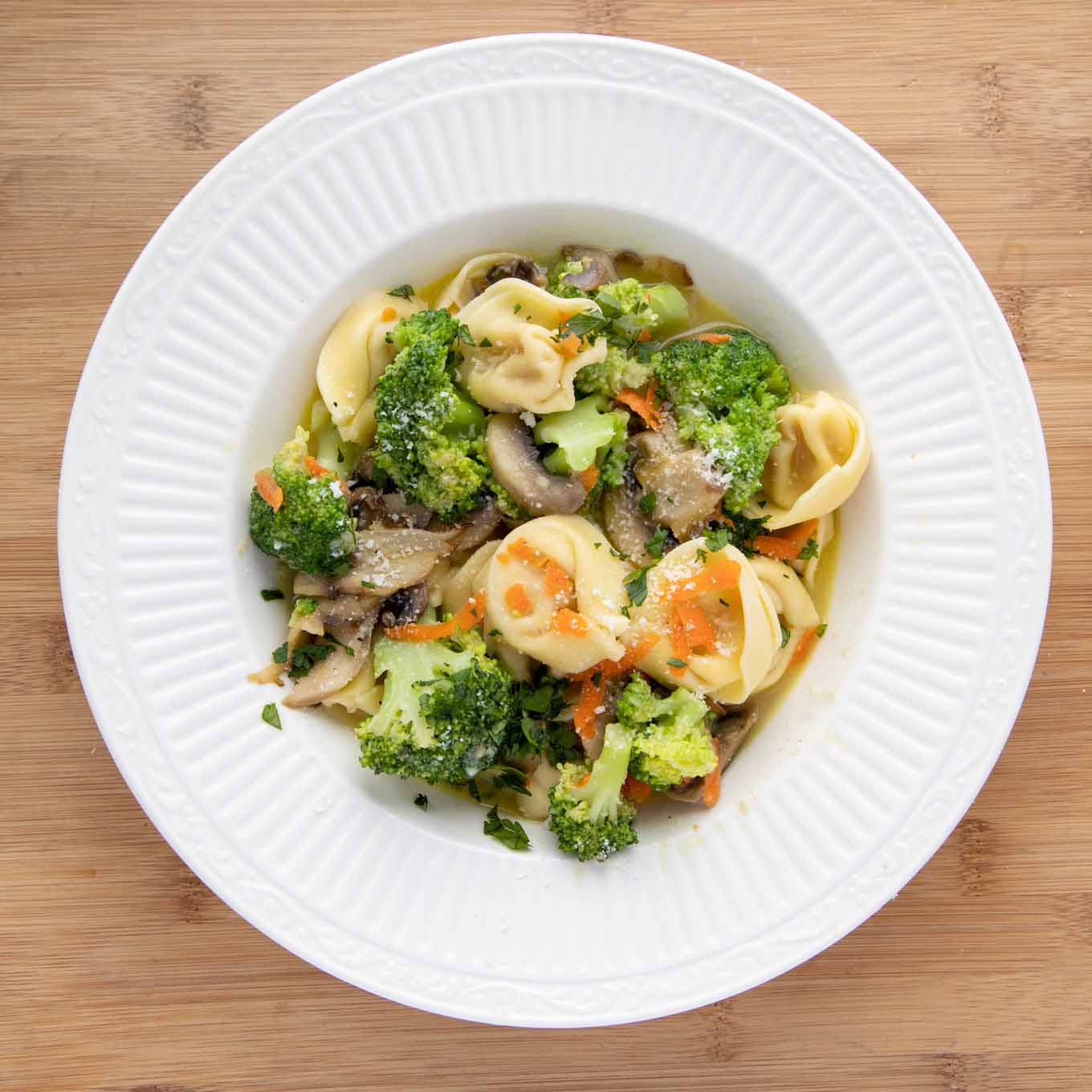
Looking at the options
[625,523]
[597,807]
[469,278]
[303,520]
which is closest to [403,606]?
[303,520]

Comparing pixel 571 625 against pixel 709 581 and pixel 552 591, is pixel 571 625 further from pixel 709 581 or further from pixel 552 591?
pixel 709 581

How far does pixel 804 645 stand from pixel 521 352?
1.63 metres

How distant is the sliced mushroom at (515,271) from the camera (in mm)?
3709

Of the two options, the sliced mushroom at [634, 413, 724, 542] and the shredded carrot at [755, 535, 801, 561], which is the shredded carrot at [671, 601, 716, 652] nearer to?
the sliced mushroom at [634, 413, 724, 542]

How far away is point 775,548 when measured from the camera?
3723mm

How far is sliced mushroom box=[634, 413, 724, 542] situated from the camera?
137 inches

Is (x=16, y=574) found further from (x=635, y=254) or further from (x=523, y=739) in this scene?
(x=635, y=254)

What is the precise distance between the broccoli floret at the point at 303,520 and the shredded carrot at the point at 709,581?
1.20 meters

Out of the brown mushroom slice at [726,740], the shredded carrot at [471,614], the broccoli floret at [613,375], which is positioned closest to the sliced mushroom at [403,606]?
the shredded carrot at [471,614]

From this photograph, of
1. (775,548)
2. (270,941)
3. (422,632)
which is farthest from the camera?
(270,941)

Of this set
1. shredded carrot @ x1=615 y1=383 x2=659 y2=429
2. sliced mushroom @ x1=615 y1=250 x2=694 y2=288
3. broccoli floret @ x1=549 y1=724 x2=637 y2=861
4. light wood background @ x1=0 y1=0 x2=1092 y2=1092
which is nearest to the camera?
broccoli floret @ x1=549 y1=724 x2=637 y2=861

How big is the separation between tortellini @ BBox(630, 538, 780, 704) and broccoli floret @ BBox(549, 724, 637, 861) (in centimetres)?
32

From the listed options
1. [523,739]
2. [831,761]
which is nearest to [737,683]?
[831,761]

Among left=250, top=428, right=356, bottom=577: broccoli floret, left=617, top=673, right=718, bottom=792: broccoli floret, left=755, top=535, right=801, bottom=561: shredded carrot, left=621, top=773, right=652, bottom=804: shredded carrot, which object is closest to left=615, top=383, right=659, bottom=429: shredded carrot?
left=755, top=535, right=801, bottom=561: shredded carrot
